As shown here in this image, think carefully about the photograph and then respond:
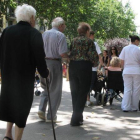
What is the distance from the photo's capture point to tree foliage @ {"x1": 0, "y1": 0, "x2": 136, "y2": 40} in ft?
91.1

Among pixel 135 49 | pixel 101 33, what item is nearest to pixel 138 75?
pixel 135 49

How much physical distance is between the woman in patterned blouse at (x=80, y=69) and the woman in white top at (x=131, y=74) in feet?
8.18

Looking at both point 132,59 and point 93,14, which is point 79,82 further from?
point 93,14

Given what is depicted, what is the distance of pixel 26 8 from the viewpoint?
513 centimetres

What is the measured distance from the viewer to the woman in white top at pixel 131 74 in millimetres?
9312

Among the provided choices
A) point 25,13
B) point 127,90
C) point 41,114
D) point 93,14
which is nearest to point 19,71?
point 25,13

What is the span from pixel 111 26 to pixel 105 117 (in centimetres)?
4308

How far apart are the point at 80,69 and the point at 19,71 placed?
7.59 feet

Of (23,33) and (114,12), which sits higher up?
(114,12)

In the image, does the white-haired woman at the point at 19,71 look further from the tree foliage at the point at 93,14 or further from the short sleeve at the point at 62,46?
the tree foliage at the point at 93,14

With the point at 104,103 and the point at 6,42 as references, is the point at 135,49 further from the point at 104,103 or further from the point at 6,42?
the point at 6,42

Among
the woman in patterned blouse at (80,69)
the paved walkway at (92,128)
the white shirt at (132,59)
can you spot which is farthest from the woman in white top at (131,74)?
the woman in patterned blouse at (80,69)

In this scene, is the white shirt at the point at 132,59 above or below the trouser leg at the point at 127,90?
above

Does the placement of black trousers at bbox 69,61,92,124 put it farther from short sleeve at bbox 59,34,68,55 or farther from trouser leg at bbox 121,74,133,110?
trouser leg at bbox 121,74,133,110
